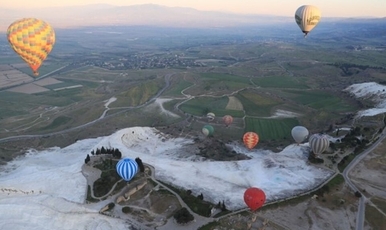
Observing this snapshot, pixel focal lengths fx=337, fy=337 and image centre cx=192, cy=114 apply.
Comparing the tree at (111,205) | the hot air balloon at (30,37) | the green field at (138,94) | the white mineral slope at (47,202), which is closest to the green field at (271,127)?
the green field at (138,94)

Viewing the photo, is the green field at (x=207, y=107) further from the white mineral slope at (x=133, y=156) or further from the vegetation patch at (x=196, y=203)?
the vegetation patch at (x=196, y=203)

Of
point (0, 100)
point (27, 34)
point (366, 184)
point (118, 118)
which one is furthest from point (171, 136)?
point (0, 100)

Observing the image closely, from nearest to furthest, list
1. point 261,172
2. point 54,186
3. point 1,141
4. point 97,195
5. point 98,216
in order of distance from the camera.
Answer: point 98,216 → point 97,195 → point 54,186 → point 261,172 → point 1,141

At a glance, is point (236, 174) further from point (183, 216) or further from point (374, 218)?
point (374, 218)

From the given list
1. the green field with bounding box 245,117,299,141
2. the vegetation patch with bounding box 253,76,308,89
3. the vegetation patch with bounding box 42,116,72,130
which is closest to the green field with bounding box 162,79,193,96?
the vegetation patch with bounding box 253,76,308,89

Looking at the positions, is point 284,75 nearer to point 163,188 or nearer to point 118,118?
point 118,118

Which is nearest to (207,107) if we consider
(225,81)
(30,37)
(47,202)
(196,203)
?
(225,81)
